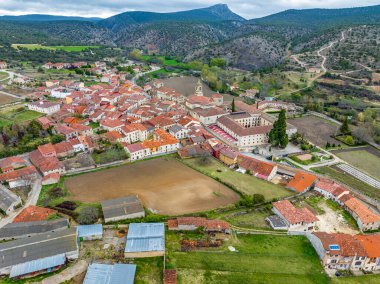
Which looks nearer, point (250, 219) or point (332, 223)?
point (332, 223)

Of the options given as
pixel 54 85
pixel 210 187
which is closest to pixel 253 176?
pixel 210 187

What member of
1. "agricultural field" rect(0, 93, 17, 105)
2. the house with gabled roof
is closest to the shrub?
the house with gabled roof

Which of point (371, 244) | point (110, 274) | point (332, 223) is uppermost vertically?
point (110, 274)

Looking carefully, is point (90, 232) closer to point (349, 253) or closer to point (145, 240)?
point (145, 240)

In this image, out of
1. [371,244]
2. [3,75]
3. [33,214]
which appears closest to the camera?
[371,244]

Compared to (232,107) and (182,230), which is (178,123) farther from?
(182,230)

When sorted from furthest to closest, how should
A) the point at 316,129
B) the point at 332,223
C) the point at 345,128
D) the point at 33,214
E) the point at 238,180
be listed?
the point at 316,129 < the point at 345,128 < the point at 238,180 < the point at 332,223 < the point at 33,214

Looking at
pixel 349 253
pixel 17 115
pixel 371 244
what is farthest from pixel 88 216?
pixel 17 115
